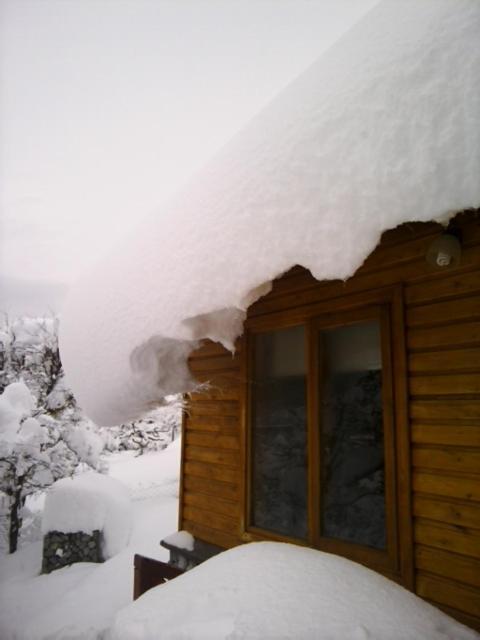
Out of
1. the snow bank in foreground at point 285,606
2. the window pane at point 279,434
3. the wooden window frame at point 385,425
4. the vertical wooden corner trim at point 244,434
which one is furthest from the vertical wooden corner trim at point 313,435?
the vertical wooden corner trim at point 244,434

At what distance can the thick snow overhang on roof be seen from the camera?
1943 millimetres

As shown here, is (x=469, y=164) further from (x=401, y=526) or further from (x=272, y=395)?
(x=272, y=395)

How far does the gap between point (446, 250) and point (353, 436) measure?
4.87 feet

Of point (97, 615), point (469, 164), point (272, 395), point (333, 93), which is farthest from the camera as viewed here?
point (97, 615)

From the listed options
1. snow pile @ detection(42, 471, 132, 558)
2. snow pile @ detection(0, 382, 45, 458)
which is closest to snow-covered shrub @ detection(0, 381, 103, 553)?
snow pile @ detection(0, 382, 45, 458)


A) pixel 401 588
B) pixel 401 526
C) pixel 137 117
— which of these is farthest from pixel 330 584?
pixel 137 117

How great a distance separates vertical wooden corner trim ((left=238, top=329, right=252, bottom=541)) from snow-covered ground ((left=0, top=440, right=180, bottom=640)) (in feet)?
5.13

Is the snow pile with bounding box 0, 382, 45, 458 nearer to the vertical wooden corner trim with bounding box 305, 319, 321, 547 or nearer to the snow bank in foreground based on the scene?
the snow bank in foreground

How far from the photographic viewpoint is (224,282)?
9.34ft

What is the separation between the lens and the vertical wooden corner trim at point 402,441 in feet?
8.30

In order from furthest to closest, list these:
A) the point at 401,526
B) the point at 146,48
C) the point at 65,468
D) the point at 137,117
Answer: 1. the point at 137,117
2. the point at 146,48
3. the point at 65,468
4. the point at 401,526

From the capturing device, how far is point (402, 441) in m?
2.62

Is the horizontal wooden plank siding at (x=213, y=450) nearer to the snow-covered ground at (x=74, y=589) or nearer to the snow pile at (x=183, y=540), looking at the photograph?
the snow pile at (x=183, y=540)

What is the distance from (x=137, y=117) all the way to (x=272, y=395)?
88.3m
